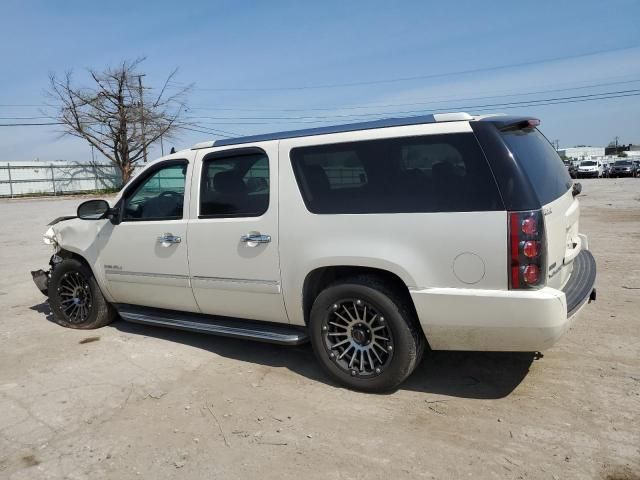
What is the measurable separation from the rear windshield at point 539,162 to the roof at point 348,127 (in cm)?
37

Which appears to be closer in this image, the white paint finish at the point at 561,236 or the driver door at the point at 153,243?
the white paint finish at the point at 561,236

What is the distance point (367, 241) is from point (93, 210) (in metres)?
2.99

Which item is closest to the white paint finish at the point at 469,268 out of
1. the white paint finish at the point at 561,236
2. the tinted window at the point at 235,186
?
the white paint finish at the point at 561,236

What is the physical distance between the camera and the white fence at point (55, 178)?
4094 cm

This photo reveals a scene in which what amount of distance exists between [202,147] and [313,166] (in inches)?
47.5

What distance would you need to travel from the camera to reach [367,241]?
Result: 12.5 ft

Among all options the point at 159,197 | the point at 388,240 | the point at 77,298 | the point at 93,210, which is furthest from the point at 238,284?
the point at 77,298

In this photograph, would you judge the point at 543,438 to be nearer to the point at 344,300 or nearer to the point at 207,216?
the point at 344,300

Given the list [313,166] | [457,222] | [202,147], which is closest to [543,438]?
[457,222]

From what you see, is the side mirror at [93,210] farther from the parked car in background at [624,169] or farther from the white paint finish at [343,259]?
the parked car in background at [624,169]

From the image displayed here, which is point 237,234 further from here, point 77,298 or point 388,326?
point 77,298

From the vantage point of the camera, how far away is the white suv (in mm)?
3410

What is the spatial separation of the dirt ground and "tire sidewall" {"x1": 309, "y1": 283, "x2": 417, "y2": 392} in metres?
0.12

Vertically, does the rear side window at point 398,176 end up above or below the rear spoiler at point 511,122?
below
